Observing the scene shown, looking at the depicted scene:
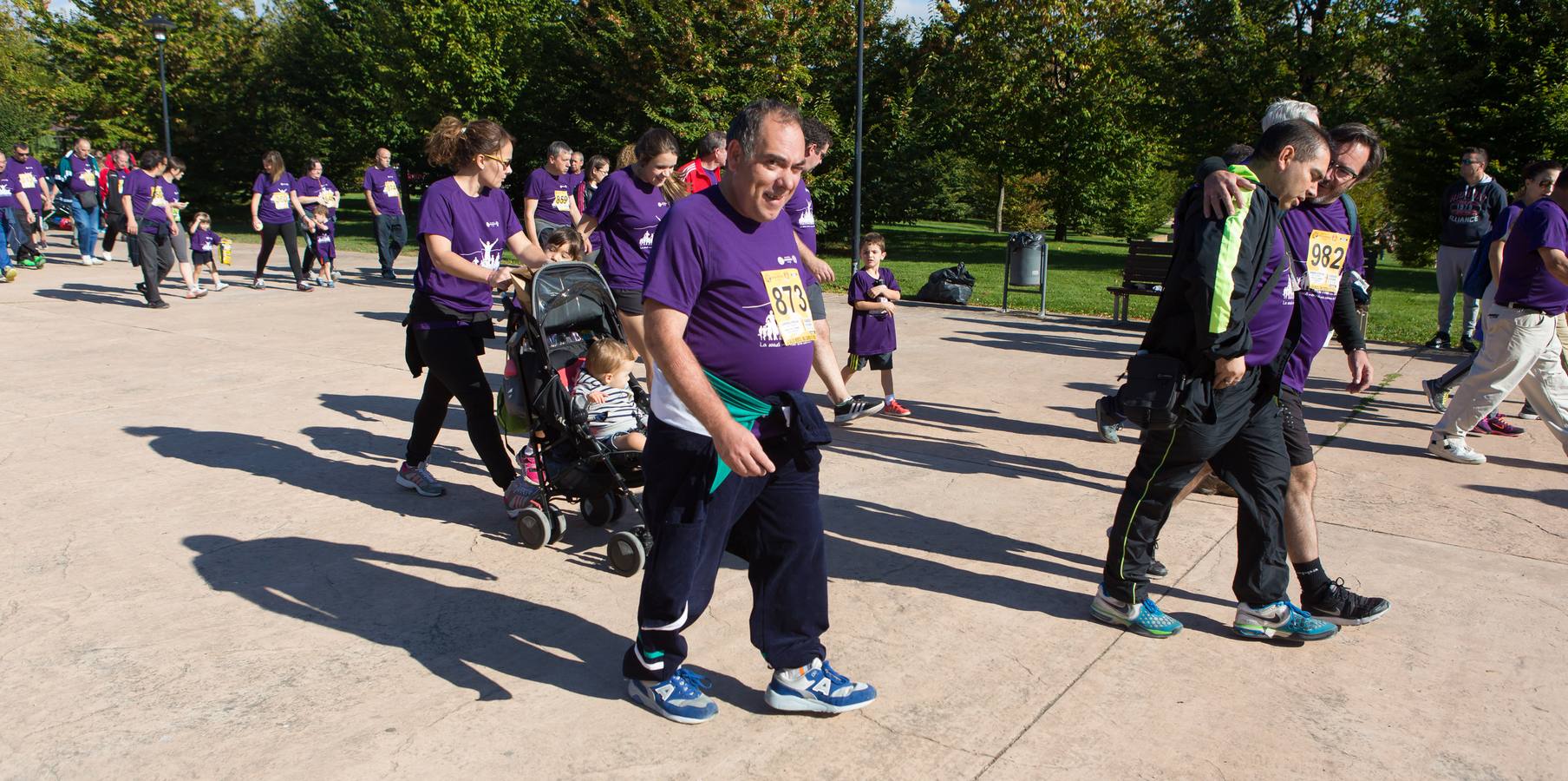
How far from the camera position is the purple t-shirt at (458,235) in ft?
17.2

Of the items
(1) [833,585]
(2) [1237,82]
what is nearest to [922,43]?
(2) [1237,82]

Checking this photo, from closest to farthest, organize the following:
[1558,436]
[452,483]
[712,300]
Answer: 1. [712,300]
2. [452,483]
3. [1558,436]

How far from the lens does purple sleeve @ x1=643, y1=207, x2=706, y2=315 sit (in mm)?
3057

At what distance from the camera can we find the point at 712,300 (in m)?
3.16

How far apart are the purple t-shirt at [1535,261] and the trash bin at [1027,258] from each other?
7.25 meters

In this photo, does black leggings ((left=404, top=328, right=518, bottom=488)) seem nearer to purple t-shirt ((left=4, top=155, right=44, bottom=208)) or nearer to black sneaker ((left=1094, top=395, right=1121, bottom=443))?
black sneaker ((left=1094, top=395, right=1121, bottom=443))

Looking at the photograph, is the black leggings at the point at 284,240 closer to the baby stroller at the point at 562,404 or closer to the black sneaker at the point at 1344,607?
the baby stroller at the point at 562,404

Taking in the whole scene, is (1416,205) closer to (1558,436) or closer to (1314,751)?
(1558,436)

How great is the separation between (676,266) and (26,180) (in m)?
18.2

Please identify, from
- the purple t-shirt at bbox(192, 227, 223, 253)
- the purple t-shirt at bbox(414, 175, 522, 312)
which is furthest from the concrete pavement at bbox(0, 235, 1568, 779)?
the purple t-shirt at bbox(192, 227, 223, 253)

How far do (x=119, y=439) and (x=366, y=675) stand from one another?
13.8 feet

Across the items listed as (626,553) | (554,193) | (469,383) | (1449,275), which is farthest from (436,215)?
(1449,275)

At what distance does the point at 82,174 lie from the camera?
18.2 m

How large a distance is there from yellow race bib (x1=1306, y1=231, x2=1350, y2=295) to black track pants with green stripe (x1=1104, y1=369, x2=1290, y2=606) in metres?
→ 0.92
